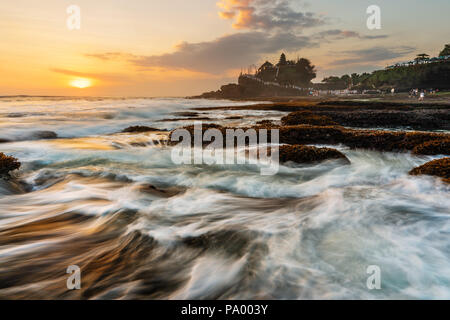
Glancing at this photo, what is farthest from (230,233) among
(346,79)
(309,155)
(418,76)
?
(346,79)

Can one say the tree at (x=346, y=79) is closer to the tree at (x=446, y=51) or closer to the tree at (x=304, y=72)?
the tree at (x=304, y=72)

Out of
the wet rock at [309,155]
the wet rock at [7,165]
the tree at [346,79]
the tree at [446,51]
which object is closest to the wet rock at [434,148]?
the wet rock at [309,155]

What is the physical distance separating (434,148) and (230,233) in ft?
17.8

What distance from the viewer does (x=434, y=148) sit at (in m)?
5.84

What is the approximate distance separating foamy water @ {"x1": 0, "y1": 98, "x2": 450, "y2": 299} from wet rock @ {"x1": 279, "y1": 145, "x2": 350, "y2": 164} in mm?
180

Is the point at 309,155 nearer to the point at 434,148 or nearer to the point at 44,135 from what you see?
the point at 434,148

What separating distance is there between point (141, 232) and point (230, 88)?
146 m

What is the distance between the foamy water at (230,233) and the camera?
2.33m

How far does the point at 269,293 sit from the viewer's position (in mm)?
2170

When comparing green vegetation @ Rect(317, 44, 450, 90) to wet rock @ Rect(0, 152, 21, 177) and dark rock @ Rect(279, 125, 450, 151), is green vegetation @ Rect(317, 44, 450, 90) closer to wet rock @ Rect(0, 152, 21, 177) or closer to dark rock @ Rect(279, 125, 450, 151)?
dark rock @ Rect(279, 125, 450, 151)

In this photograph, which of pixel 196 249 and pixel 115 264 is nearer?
pixel 115 264
